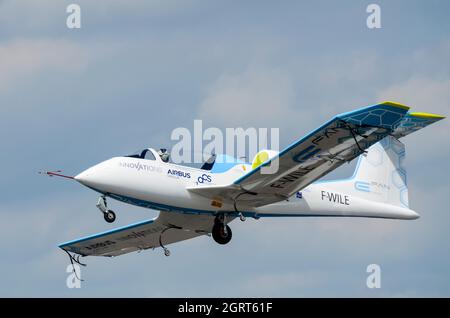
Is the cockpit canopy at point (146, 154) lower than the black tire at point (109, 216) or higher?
higher

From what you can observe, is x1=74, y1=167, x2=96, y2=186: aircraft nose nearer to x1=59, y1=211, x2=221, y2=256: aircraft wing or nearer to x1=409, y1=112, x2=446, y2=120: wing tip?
x1=59, y1=211, x2=221, y2=256: aircraft wing

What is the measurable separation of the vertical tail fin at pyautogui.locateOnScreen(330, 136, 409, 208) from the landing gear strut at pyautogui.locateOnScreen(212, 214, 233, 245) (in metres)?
5.26

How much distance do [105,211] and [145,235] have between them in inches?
244

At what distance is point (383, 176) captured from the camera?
157 ft

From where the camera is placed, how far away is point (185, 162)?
43.8 m

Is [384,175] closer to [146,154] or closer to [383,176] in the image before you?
[383,176]

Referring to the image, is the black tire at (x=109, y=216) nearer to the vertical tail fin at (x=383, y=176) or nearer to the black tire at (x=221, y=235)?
the black tire at (x=221, y=235)

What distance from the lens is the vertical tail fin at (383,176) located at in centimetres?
4734

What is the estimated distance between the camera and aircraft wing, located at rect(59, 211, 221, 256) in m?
46.4

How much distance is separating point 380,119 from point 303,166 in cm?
470

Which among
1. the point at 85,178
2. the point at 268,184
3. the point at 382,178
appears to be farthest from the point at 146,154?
the point at 382,178

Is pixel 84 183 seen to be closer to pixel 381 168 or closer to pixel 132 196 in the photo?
pixel 132 196

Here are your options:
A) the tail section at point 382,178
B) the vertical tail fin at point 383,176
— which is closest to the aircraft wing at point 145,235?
the tail section at point 382,178

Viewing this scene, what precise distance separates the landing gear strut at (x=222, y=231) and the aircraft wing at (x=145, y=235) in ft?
6.02
